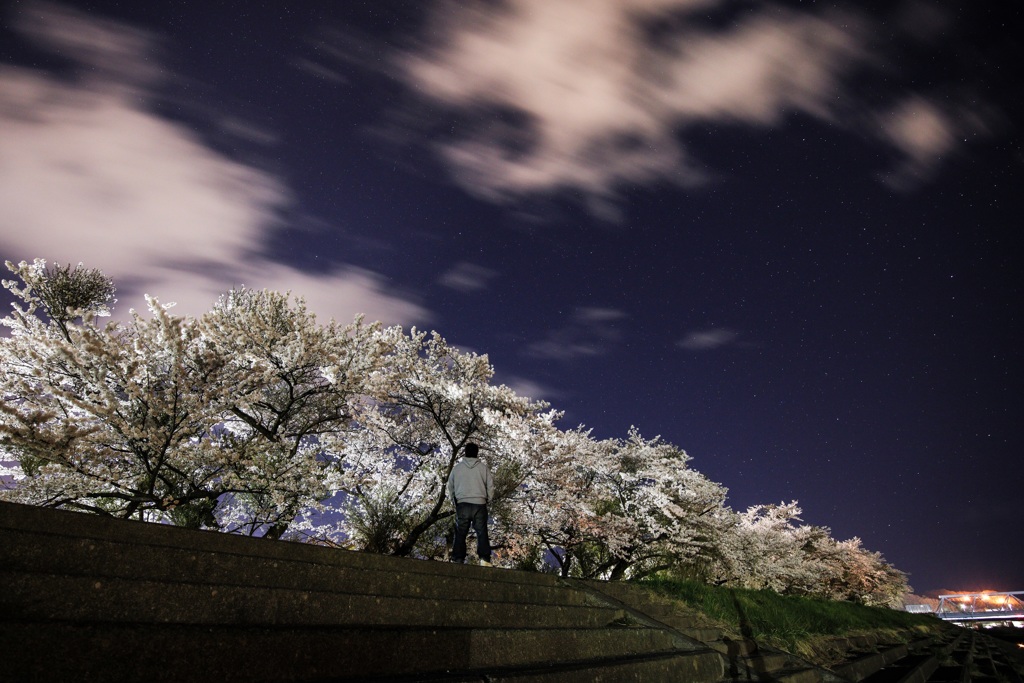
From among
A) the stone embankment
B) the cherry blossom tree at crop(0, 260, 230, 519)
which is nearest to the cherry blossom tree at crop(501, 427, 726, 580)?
the cherry blossom tree at crop(0, 260, 230, 519)

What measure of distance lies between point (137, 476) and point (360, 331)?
6.62 m

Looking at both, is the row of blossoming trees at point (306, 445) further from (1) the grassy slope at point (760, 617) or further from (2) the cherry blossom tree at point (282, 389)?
(1) the grassy slope at point (760, 617)

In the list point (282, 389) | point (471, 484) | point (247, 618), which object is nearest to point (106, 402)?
point (282, 389)

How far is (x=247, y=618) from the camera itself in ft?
10.1

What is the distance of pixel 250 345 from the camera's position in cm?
1298

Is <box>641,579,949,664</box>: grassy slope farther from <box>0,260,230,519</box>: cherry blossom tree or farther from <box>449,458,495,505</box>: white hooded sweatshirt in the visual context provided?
<box>0,260,230,519</box>: cherry blossom tree

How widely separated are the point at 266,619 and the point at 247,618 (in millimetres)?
120

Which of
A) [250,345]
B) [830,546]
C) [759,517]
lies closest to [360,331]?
[250,345]

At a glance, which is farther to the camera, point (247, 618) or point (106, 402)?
point (106, 402)

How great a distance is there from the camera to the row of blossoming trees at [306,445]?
34.6ft

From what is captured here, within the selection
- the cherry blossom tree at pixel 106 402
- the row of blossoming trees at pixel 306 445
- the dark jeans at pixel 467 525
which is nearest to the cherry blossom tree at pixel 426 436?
the row of blossoming trees at pixel 306 445

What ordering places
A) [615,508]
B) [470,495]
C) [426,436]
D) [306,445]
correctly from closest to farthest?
1. [470,495]
2. [306,445]
3. [426,436]
4. [615,508]

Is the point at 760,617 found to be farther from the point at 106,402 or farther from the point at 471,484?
the point at 106,402

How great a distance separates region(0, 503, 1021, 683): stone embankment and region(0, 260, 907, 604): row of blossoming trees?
793 centimetres
